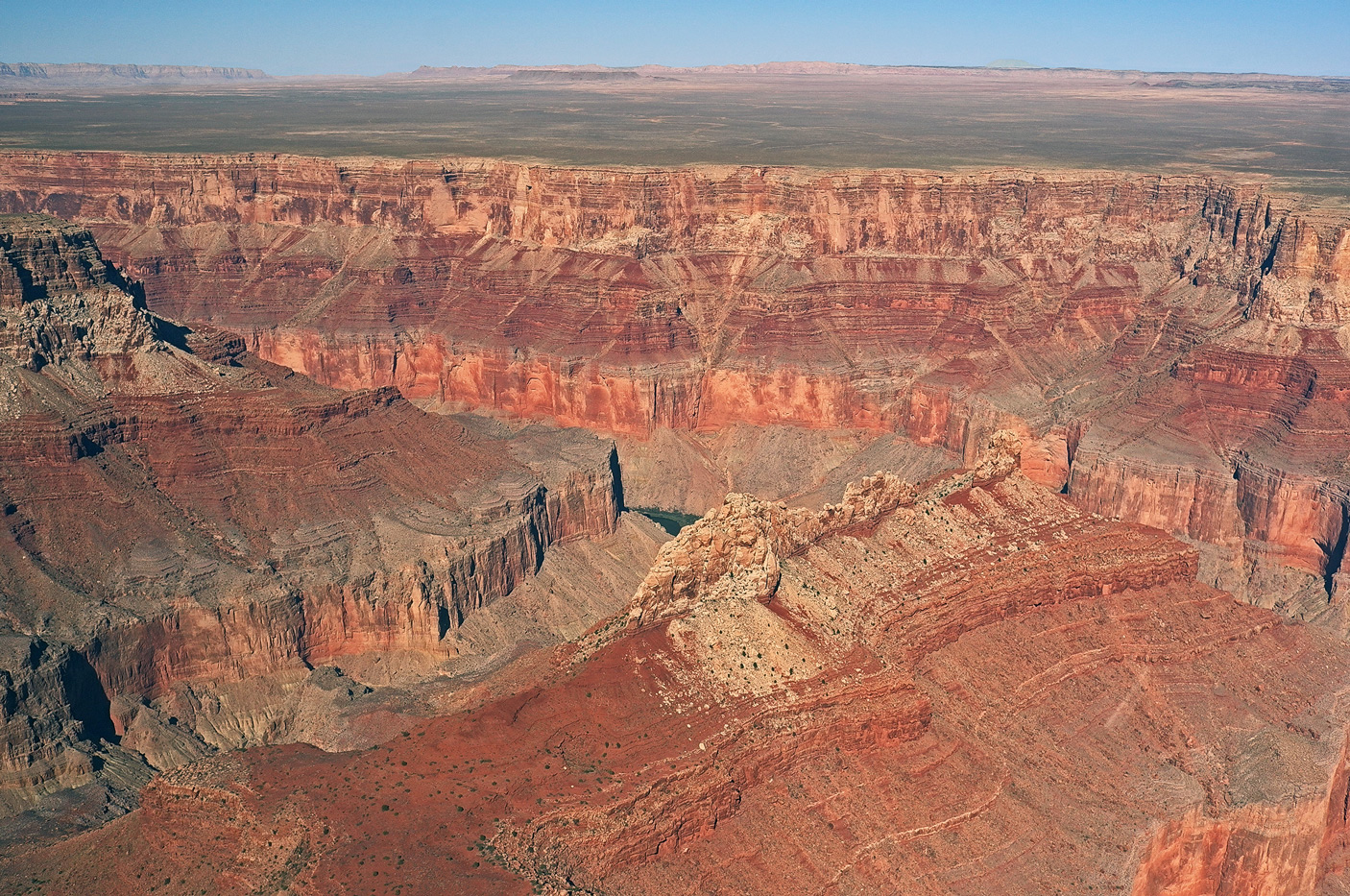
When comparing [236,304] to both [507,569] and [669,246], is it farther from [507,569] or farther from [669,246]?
[507,569]

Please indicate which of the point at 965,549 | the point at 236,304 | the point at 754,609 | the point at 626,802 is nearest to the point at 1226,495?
the point at 965,549

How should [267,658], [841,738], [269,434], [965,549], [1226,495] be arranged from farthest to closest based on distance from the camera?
[1226,495] → [269,434] → [267,658] → [965,549] → [841,738]

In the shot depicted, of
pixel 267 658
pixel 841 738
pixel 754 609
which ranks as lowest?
pixel 267 658

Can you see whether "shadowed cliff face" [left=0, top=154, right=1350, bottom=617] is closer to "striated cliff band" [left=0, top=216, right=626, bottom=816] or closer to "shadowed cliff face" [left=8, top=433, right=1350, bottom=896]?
"striated cliff band" [left=0, top=216, right=626, bottom=816]

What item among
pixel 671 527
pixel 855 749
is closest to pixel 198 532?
pixel 671 527

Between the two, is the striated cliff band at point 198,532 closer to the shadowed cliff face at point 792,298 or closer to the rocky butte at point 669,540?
the rocky butte at point 669,540

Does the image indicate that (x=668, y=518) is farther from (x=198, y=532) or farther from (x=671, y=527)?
(x=198, y=532)

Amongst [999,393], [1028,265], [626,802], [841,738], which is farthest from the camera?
[1028,265]
